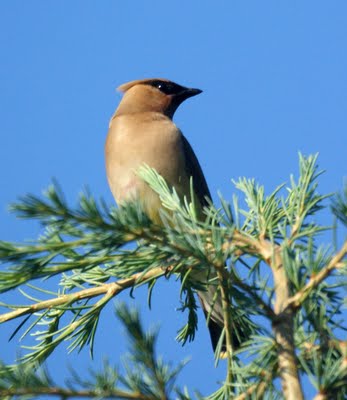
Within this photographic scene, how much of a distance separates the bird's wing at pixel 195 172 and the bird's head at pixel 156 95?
2.75 ft

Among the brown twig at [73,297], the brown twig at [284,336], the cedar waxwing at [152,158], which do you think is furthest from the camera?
the cedar waxwing at [152,158]

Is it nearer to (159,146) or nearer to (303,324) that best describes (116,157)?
(159,146)

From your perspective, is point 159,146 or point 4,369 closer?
point 4,369

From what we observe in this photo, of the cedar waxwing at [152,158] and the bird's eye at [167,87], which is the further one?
the bird's eye at [167,87]

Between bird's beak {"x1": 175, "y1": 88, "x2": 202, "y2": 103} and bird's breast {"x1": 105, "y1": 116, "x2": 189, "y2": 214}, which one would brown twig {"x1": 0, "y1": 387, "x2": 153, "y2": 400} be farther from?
bird's beak {"x1": 175, "y1": 88, "x2": 202, "y2": 103}

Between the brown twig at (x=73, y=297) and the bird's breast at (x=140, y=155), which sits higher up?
the bird's breast at (x=140, y=155)

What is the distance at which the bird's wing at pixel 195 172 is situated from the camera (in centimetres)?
462

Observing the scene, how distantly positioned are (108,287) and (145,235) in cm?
100

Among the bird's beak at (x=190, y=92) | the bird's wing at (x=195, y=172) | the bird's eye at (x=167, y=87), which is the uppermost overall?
the bird's eye at (x=167, y=87)

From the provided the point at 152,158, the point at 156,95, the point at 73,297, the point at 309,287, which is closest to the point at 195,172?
the point at 152,158

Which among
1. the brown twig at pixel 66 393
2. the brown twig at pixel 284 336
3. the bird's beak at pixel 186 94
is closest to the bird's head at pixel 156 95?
the bird's beak at pixel 186 94

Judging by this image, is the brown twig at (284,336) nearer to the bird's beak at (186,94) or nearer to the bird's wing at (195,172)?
the bird's wing at (195,172)

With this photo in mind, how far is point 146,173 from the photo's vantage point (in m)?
2.18

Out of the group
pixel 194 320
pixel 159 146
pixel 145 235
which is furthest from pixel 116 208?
pixel 159 146
